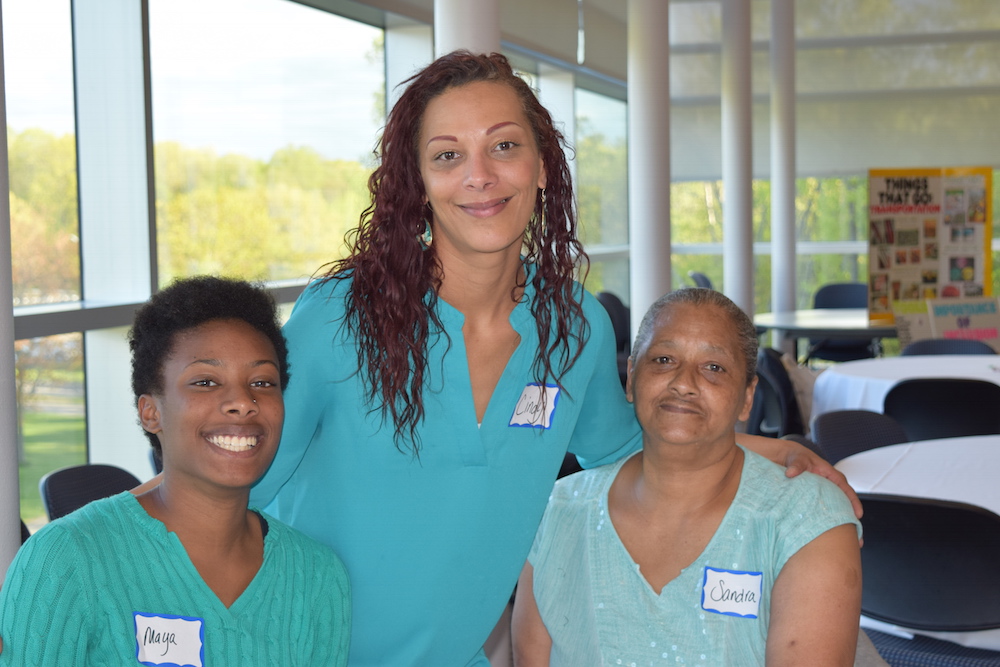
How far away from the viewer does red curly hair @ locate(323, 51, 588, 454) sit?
5.13ft

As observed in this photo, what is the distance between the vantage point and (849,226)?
Answer: 442 inches

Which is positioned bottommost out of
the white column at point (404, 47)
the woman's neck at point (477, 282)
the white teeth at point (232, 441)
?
the white teeth at point (232, 441)

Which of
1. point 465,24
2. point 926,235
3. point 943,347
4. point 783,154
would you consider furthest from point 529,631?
point 783,154

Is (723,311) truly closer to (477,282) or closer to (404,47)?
(477,282)

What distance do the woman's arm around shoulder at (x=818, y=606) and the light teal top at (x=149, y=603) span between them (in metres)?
0.70

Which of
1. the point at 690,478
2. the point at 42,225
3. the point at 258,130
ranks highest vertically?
the point at 258,130

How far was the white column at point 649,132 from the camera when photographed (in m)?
7.17

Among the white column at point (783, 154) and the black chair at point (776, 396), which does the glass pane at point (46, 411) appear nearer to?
the black chair at point (776, 396)

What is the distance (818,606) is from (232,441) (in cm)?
96

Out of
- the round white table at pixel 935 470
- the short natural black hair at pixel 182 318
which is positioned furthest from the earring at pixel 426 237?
the round white table at pixel 935 470

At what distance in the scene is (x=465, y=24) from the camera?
4285 millimetres

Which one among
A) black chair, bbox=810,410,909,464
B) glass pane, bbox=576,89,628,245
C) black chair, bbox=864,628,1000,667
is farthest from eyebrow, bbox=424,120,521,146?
glass pane, bbox=576,89,628,245

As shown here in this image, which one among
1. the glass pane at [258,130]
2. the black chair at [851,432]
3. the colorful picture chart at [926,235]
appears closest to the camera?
the black chair at [851,432]

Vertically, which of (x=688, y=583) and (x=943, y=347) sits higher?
(x=943, y=347)
